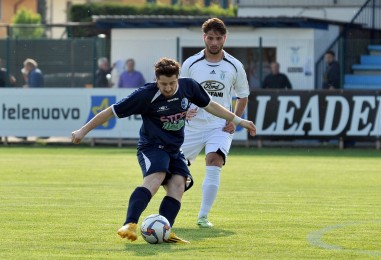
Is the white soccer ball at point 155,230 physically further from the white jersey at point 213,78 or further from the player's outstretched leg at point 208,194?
the white jersey at point 213,78

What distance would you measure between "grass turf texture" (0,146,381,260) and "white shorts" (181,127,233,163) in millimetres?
743

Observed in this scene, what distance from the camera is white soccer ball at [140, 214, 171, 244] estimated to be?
9.79m

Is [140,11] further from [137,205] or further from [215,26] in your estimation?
[137,205]

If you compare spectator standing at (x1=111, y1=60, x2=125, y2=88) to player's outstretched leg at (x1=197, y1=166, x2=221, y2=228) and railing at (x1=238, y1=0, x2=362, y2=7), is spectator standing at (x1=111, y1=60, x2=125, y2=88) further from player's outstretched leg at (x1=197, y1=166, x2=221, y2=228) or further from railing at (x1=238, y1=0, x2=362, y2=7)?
player's outstretched leg at (x1=197, y1=166, x2=221, y2=228)

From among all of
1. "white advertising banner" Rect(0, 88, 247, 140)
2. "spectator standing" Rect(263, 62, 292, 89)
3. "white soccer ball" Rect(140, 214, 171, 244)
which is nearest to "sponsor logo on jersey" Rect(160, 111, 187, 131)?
"white soccer ball" Rect(140, 214, 171, 244)

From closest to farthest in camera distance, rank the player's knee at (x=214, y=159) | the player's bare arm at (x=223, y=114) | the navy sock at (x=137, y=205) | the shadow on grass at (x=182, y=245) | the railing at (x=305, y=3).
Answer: the shadow on grass at (x=182, y=245) → the navy sock at (x=137, y=205) → the player's bare arm at (x=223, y=114) → the player's knee at (x=214, y=159) → the railing at (x=305, y=3)

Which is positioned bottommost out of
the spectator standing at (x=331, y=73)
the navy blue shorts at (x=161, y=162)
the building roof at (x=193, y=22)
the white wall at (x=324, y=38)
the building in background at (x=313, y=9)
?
the navy blue shorts at (x=161, y=162)

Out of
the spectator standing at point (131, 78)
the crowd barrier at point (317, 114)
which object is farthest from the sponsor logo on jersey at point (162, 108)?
the spectator standing at point (131, 78)

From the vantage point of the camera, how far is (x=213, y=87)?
39.8 ft

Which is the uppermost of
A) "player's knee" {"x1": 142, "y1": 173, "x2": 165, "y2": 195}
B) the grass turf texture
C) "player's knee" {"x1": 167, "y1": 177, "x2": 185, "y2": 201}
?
"player's knee" {"x1": 142, "y1": 173, "x2": 165, "y2": 195}

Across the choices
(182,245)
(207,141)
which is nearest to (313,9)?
(207,141)

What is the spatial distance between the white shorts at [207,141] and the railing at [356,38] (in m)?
16.4

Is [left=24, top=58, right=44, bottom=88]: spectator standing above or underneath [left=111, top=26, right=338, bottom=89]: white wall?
underneath

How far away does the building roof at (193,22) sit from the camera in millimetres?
30375
